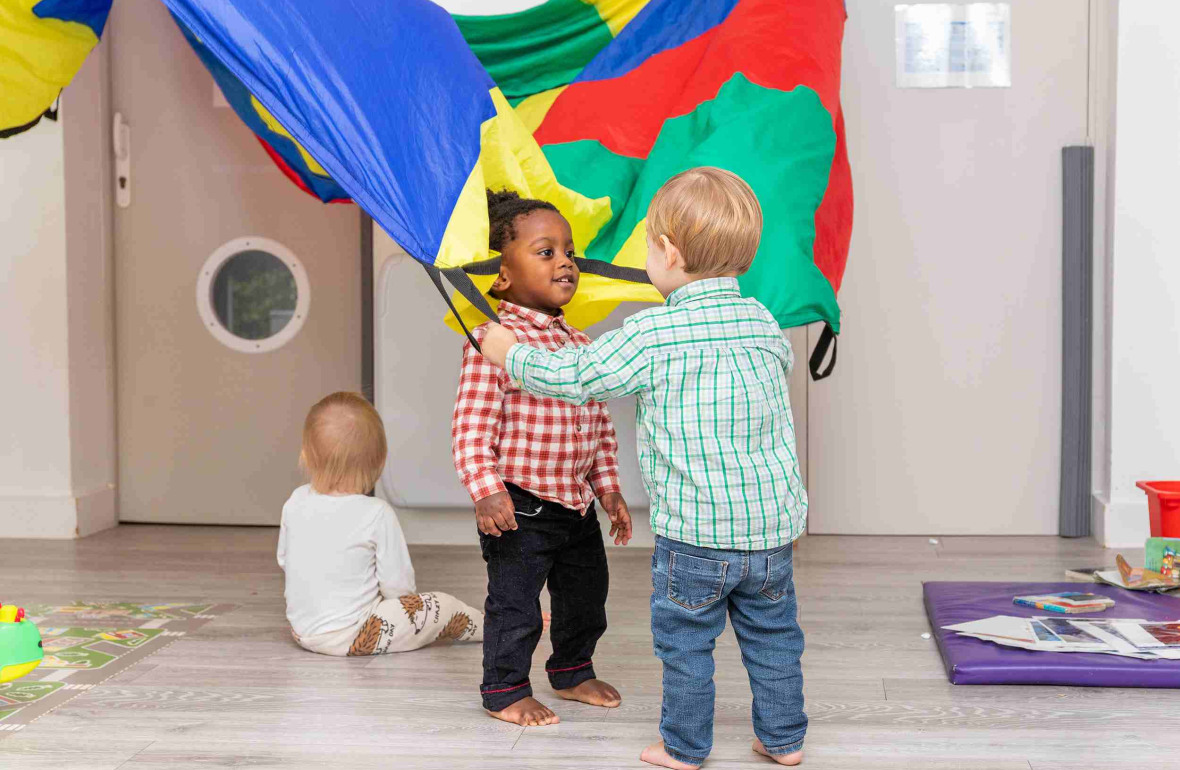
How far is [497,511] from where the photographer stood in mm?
1551

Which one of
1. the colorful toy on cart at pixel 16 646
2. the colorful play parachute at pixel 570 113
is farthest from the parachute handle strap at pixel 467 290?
the colorful toy on cart at pixel 16 646

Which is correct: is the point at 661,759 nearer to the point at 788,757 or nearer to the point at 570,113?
the point at 788,757

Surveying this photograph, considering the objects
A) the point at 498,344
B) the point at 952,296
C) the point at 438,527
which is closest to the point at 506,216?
the point at 498,344

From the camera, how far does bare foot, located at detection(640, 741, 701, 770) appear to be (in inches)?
56.7

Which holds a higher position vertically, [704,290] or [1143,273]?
[1143,273]

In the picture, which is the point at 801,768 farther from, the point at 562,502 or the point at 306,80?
the point at 306,80

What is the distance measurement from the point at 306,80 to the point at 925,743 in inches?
48.9

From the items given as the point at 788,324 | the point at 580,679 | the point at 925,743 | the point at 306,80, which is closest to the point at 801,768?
the point at 925,743

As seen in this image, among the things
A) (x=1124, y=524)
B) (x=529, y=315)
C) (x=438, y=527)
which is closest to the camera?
(x=529, y=315)

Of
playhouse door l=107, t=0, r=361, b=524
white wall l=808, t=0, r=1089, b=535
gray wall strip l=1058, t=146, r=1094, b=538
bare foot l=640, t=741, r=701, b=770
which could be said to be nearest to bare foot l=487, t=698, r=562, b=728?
bare foot l=640, t=741, r=701, b=770

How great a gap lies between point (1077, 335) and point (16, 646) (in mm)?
2443

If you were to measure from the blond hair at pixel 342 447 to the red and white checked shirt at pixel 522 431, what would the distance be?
0.38m

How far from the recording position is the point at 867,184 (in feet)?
9.71

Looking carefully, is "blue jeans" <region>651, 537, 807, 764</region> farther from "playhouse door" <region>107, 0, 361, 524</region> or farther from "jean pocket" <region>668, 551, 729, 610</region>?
"playhouse door" <region>107, 0, 361, 524</region>
